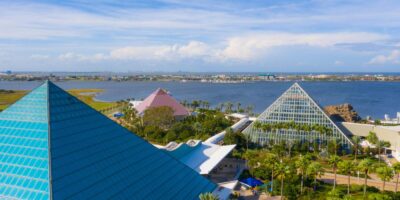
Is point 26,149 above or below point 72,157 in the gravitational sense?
above

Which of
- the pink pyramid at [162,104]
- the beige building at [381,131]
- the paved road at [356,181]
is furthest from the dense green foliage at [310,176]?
the pink pyramid at [162,104]

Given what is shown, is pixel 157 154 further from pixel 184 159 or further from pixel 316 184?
pixel 316 184

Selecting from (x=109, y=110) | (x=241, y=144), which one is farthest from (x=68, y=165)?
(x=109, y=110)

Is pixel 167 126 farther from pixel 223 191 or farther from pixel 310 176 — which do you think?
pixel 223 191

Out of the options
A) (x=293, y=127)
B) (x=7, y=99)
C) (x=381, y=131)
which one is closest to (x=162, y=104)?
(x=293, y=127)

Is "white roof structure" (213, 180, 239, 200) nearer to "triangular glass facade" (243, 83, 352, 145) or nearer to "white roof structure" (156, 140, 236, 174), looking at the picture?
"white roof structure" (156, 140, 236, 174)

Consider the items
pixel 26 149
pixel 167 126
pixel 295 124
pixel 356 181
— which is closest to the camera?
pixel 26 149

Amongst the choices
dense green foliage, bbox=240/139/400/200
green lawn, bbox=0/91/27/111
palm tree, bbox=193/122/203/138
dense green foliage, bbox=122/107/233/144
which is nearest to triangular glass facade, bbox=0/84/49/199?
dense green foliage, bbox=240/139/400/200
